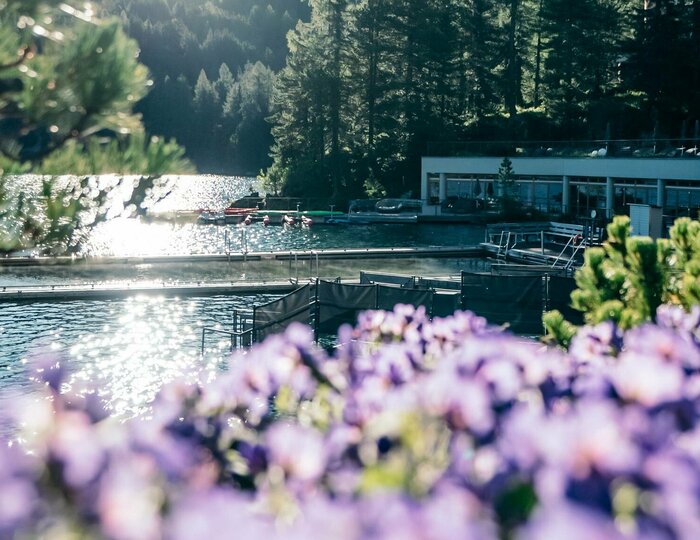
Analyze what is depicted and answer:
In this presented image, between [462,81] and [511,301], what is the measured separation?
60138 millimetres

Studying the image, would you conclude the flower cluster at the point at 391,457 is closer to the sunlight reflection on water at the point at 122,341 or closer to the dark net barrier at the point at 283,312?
the sunlight reflection on water at the point at 122,341

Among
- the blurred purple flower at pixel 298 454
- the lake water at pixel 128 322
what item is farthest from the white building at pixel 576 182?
the blurred purple flower at pixel 298 454

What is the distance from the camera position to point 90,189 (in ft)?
24.1

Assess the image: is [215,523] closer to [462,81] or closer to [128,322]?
[128,322]

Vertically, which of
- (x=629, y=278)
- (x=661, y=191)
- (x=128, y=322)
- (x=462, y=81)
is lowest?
(x=128, y=322)

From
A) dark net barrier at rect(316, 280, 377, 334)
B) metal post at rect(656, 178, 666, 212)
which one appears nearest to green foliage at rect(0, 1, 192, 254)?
dark net barrier at rect(316, 280, 377, 334)

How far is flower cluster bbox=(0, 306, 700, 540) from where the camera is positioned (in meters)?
2.19

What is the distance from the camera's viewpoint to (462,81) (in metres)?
77.7

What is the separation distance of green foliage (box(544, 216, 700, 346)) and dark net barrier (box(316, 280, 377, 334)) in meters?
10.7

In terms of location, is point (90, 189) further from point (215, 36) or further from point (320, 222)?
point (215, 36)

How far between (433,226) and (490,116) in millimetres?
14723

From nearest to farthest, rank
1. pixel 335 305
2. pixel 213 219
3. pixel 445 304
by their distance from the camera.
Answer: pixel 445 304, pixel 335 305, pixel 213 219

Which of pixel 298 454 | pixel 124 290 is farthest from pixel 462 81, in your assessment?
pixel 298 454

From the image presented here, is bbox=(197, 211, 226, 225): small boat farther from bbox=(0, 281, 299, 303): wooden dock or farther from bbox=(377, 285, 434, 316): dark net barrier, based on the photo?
bbox=(377, 285, 434, 316): dark net barrier
